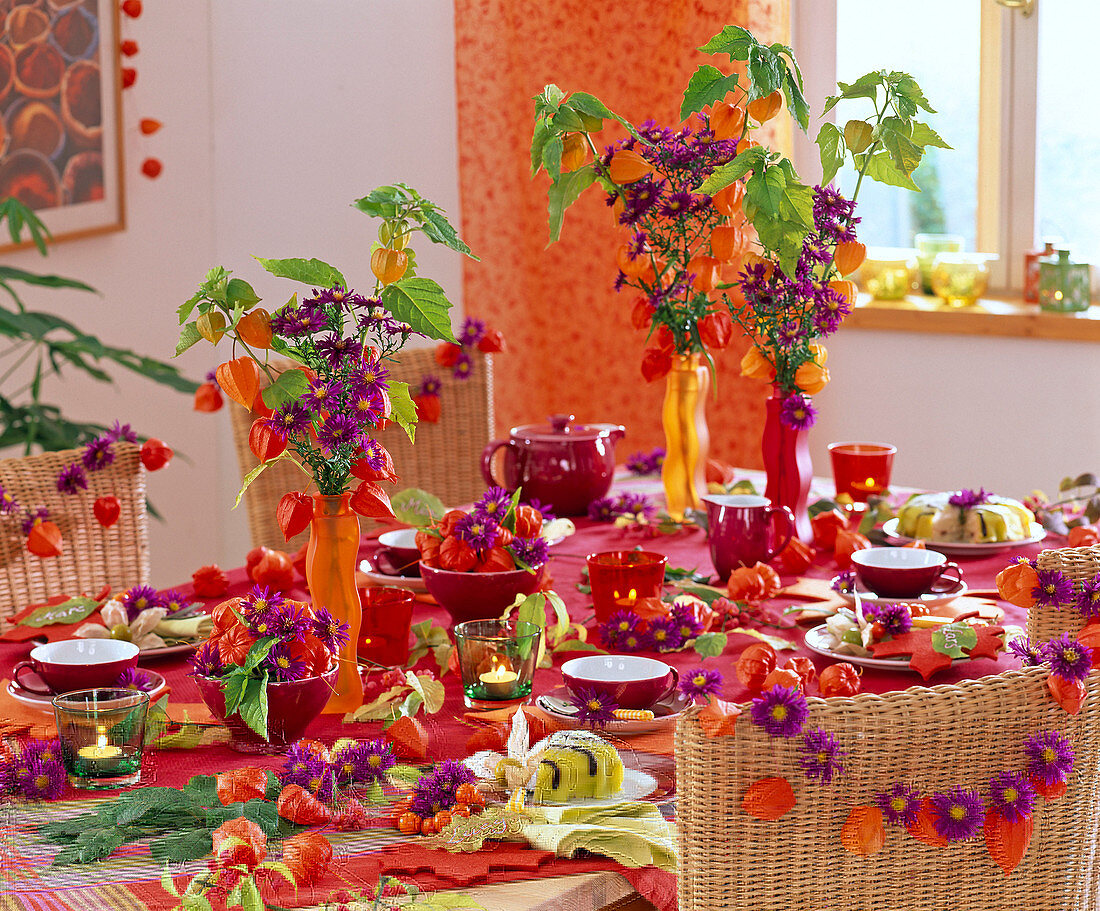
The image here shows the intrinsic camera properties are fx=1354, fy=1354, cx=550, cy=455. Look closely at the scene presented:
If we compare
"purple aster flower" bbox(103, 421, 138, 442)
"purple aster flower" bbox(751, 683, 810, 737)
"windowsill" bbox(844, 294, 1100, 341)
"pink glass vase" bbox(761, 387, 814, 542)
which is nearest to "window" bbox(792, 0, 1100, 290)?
"windowsill" bbox(844, 294, 1100, 341)

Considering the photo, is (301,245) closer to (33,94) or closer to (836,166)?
(33,94)

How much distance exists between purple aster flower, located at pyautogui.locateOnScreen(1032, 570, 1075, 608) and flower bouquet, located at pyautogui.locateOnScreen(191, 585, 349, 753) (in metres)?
0.63

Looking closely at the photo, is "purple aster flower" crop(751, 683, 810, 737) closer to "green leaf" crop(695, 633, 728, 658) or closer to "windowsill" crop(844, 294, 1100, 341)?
"green leaf" crop(695, 633, 728, 658)

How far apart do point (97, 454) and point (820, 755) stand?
1287mm

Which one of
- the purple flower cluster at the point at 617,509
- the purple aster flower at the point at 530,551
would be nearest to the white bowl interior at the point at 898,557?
the purple aster flower at the point at 530,551

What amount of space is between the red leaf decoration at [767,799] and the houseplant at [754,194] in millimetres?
926

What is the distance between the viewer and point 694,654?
1477 millimetres

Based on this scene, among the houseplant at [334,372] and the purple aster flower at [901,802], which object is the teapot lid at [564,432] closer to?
the houseplant at [334,372]

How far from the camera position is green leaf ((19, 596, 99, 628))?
61.6 inches

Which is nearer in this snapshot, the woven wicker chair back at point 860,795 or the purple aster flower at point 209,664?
the woven wicker chair back at point 860,795

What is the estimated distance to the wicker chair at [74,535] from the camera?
183 centimetres

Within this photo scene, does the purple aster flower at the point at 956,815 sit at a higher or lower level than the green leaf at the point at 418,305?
lower

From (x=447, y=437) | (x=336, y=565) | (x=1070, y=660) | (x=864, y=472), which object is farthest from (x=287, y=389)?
(x=447, y=437)

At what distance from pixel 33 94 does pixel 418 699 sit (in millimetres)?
2396
